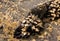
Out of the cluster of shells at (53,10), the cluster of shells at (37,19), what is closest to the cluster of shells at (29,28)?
the cluster of shells at (37,19)

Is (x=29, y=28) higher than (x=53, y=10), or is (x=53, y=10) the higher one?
(x=53, y=10)

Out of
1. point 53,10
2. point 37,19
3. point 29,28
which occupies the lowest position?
point 29,28

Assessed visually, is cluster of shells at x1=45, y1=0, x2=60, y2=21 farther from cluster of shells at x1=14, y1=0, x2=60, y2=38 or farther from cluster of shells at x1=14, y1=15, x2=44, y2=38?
cluster of shells at x1=14, y1=15, x2=44, y2=38

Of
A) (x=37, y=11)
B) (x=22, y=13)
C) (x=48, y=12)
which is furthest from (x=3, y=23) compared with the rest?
(x=48, y=12)

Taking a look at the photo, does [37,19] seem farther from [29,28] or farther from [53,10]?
[53,10]

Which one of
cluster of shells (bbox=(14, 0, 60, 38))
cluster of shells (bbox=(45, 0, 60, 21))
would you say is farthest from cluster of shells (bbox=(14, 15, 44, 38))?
cluster of shells (bbox=(45, 0, 60, 21))

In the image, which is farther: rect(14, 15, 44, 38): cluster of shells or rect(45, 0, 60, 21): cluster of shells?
rect(45, 0, 60, 21): cluster of shells

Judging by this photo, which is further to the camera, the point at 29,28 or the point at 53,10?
the point at 53,10

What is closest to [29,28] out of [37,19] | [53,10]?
[37,19]

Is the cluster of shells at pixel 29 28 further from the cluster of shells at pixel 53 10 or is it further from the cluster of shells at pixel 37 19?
the cluster of shells at pixel 53 10

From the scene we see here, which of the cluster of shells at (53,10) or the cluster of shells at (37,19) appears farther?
the cluster of shells at (53,10)
